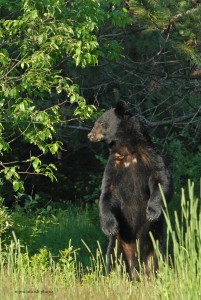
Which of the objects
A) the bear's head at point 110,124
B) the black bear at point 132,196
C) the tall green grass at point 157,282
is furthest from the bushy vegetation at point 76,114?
the black bear at point 132,196

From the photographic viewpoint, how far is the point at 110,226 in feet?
31.5

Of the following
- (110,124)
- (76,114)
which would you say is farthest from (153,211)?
(76,114)

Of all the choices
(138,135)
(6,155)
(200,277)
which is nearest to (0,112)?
(138,135)

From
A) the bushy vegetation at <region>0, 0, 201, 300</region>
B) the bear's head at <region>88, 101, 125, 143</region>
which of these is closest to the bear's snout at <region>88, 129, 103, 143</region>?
the bear's head at <region>88, 101, 125, 143</region>

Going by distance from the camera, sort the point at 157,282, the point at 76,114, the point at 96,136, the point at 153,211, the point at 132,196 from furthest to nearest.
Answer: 1. the point at 96,136
2. the point at 76,114
3. the point at 132,196
4. the point at 153,211
5. the point at 157,282

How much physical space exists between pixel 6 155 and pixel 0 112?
9563 mm

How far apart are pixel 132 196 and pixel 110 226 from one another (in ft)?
1.48

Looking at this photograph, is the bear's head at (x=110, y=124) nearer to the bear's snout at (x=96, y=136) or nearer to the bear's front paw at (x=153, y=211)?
the bear's snout at (x=96, y=136)

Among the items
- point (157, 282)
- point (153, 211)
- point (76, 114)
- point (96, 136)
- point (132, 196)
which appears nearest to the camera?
point (157, 282)

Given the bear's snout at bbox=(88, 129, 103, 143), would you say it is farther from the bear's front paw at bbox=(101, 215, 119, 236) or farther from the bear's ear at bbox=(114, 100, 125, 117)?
the bear's front paw at bbox=(101, 215, 119, 236)

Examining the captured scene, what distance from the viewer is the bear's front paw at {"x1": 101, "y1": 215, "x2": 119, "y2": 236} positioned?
9.59 meters

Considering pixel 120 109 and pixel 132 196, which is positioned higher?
pixel 120 109

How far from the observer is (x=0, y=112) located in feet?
32.6

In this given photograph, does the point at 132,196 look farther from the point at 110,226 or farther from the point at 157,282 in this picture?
the point at 157,282
